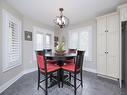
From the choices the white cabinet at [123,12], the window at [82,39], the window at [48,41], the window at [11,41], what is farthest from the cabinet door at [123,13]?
the window at [48,41]

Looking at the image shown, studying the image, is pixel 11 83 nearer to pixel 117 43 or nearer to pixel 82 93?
pixel 82 93

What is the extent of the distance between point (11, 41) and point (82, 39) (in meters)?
3.05

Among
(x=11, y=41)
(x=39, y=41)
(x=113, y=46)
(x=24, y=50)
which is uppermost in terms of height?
(x=39, y=41)

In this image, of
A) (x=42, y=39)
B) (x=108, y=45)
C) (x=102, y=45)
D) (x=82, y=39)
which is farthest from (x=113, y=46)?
(x=42, y=39)

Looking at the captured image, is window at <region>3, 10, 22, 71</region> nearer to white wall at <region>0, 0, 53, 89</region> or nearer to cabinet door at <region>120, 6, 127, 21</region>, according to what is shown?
white wall at <region>0, 0, 53, 89</region>

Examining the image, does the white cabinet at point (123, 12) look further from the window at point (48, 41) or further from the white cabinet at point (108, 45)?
the window at point (48, 41)

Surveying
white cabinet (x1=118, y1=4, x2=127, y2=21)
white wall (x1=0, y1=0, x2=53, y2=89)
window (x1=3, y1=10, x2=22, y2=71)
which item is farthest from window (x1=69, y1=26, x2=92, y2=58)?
window (x1=3, y1=10, x2=22, y2=71)

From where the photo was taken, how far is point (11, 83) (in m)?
2.45

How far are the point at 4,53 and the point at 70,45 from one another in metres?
3.10

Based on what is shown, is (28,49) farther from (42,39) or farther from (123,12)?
(123,12)

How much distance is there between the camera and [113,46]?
8.82 feet

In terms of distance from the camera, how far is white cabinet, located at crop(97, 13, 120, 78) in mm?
2625

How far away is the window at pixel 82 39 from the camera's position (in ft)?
12.4

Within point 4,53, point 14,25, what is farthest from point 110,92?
point 14,25
